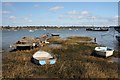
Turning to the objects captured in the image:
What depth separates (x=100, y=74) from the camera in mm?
21547

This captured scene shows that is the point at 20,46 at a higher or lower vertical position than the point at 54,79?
higher

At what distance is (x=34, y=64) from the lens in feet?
85.3

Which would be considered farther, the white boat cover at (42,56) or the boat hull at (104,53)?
the boat hull at (104,53)

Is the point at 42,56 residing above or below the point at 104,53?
below

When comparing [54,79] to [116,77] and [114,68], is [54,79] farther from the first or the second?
[114,68]

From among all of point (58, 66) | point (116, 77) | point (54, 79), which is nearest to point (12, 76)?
point (54, 79)

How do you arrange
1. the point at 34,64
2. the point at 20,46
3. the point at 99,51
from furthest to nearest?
1. the point at 20,46
2. the point at 99,51
3. the point at 34,64

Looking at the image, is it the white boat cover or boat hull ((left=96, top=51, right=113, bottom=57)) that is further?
boat hull ((left=96, top=51, right=113, bottom=57))

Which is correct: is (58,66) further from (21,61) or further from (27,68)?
(21,61)

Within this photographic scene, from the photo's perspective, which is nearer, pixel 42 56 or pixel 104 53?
pixel 42 56

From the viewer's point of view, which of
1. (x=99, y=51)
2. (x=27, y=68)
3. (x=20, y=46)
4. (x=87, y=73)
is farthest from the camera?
(x=20, y=46)

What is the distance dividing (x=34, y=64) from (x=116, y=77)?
35.0ft

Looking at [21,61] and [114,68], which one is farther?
[21,61]

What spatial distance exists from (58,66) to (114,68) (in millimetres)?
6976
